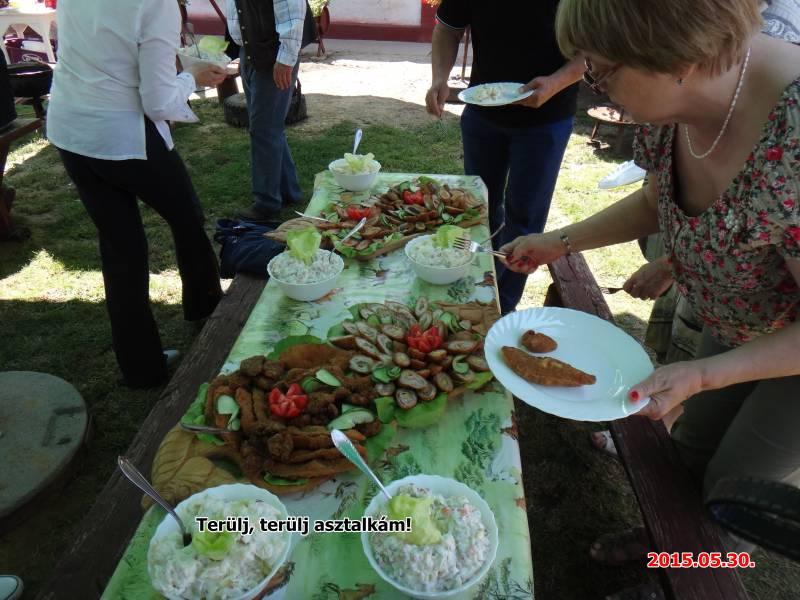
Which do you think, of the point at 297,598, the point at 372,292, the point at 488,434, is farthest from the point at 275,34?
the point at 297,598

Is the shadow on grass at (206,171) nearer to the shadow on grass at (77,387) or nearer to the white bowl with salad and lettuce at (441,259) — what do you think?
the shadow on grass at (77,387)

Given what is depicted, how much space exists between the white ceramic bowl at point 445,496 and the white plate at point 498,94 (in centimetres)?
217

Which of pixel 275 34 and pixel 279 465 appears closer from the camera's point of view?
pixel 279 465

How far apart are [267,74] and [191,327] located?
2261 millimetres

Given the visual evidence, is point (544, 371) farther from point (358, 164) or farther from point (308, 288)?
point (358, 164)

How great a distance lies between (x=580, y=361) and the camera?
1.71 m

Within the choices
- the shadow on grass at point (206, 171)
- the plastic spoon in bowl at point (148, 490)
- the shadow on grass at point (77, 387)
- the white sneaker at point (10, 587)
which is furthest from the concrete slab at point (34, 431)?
the plastic spoon in bowl at point (148, 490)

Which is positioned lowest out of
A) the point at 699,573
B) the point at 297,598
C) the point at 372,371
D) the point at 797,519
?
the point at 699,573

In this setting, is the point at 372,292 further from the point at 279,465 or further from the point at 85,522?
the point at 85,522

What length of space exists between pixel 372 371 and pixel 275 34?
376cm

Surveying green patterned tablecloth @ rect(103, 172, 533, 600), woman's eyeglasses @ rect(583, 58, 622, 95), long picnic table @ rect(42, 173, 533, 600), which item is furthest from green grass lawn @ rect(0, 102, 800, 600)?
woman's eyeglasses @ rect(583, 58, 622, 95)

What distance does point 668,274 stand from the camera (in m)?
2.25

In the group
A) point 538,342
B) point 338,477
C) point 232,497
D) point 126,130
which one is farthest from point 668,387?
Result: point 126,130

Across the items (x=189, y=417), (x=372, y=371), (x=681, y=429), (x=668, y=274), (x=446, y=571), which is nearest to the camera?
(x=446, y=571)
